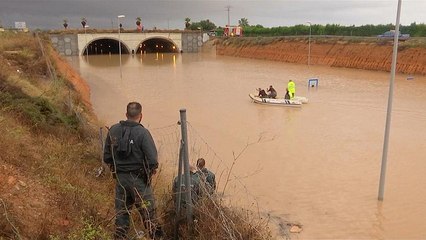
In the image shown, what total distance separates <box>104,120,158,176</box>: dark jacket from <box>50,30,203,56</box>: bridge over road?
6774cm

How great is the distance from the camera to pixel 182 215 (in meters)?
5.58

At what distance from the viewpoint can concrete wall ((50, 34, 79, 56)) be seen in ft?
231

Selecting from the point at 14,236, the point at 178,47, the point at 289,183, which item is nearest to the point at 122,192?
the point at 14,236

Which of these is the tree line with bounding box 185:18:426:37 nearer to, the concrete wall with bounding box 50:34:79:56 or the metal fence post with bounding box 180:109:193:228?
the concrete wall with bounding box 50:34:79:56

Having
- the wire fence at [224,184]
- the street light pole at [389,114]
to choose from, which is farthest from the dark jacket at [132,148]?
the street light pole at [389,114]

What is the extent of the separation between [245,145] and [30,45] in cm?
1878

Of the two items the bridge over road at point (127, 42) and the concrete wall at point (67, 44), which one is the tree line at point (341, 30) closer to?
the bridge over road at point (127, 42)

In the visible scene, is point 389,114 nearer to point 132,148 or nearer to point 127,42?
point 132,148

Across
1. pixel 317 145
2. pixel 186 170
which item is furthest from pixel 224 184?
pixel 186 170

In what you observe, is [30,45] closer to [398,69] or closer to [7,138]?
[7,138]

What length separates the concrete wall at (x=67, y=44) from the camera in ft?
231

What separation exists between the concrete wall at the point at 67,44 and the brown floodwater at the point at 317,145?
40.7 metres

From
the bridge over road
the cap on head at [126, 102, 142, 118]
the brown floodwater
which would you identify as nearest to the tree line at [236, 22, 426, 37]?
the bridge over road

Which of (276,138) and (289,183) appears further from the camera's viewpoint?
(276,138)
